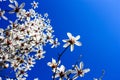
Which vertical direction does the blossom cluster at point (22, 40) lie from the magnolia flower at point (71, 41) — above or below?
above

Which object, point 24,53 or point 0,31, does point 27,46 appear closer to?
point 24,53

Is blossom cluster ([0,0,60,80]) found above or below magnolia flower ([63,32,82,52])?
above

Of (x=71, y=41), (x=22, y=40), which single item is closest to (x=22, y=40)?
(x=22, y=40)

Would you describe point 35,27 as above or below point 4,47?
above

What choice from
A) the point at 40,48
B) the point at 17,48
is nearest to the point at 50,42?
the point at 40,48

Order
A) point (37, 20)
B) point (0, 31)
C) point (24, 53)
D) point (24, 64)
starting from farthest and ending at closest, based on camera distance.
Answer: point (37, 20) < point (24, 64) < point (24, 53) < point (0, 31)

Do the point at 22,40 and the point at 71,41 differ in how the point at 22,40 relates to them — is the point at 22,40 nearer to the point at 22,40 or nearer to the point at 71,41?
the point at 22,40

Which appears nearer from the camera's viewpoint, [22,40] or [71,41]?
[71,41]

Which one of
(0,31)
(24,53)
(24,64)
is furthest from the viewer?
(24,64)

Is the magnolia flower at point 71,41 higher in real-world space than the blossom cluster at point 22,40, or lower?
lower

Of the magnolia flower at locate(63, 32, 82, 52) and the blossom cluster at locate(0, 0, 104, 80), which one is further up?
the blossom cluster at locate(0, 0, 104, 80)

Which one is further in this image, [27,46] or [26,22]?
[26,22]
